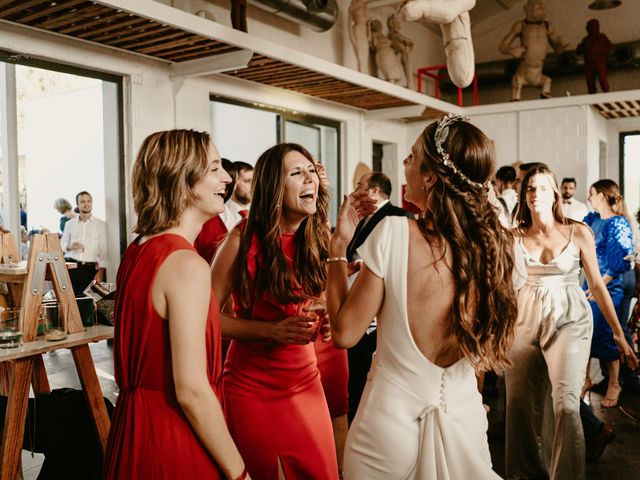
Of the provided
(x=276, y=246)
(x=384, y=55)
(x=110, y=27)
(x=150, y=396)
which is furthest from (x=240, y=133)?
(x=150, y=396)

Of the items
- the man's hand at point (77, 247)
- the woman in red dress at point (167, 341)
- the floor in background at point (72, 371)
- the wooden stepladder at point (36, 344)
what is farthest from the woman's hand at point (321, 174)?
the man's hand at point (77, 247)

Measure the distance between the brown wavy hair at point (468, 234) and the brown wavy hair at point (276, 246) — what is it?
2.08ft

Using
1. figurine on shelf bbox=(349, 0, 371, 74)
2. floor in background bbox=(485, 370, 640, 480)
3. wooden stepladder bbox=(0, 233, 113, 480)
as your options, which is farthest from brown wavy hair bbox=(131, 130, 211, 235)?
figurine on shelf bbox=(349, 0, 371, 74)

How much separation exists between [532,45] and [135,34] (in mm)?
7867

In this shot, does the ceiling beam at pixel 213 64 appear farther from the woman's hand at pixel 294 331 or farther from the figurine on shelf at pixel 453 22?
the woman's hand at pixel 294 331

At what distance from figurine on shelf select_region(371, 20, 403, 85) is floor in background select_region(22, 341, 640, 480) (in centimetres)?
652

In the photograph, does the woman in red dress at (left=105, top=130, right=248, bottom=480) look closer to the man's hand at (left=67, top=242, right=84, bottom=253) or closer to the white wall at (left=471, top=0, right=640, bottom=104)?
the man's hand at (left=67, top=242, right=84, bottom=253)

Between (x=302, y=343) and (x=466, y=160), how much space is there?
785mm

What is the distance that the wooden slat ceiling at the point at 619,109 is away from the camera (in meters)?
9.89

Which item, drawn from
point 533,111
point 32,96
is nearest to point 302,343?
point 32,96

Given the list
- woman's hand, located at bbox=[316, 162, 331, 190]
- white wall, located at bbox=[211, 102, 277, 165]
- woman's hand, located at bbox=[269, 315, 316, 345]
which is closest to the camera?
woman's hand, located at bbox=[269, 315, 316, 345]

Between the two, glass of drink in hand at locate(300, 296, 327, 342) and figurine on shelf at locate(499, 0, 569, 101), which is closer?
glass of drink in hand at locate(300, 296, 327, 342)

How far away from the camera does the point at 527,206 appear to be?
3297 mm

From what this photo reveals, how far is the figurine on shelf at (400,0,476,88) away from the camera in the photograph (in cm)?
293
